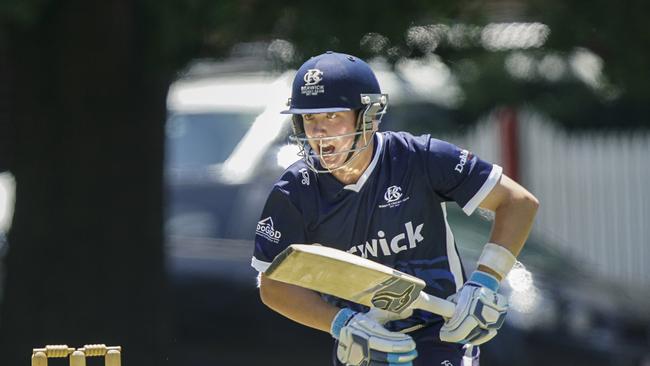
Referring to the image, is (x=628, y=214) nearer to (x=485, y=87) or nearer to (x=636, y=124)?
(x=636, y=124)

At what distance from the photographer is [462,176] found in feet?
14.1

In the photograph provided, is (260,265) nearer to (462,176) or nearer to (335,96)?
(335,96)

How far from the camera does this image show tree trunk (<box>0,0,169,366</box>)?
21.4ft

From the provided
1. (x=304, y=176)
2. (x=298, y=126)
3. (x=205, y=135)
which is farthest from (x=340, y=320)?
(x=205, y=135)

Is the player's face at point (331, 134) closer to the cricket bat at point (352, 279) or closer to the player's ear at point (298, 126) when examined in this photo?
the player's ear at point (298, 126)

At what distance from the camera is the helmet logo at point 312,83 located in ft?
13.7

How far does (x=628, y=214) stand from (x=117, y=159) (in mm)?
6643

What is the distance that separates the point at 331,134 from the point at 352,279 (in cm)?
48

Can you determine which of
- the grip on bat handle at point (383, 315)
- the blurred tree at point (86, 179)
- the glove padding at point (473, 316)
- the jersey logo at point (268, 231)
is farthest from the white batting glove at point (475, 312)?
the blurred tree at point (86, 179)

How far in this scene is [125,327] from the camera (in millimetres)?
6652

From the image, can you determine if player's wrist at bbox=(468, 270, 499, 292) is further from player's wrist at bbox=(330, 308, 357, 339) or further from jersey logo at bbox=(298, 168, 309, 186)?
jersey logo at bbox=(298, 168, 309, 186)

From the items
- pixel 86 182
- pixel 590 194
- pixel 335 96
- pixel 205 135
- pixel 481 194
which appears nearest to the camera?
pixel 335 96

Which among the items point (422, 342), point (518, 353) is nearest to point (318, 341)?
point (518, 353)

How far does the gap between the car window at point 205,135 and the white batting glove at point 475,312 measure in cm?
621
